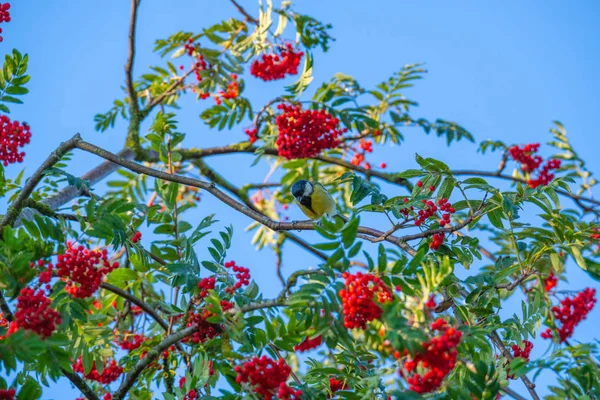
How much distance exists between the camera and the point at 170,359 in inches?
161

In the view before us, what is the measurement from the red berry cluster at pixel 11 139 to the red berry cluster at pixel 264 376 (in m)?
2.83

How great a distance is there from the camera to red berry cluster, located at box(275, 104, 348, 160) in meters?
5.28

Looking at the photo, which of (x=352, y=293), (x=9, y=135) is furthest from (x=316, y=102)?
(x=352, y=293)

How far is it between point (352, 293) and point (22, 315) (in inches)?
53.5

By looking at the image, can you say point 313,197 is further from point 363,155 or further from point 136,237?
point 136,237

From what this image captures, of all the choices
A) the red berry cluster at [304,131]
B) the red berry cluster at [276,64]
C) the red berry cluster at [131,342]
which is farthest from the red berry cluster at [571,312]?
the red berry cluster at [276,64]

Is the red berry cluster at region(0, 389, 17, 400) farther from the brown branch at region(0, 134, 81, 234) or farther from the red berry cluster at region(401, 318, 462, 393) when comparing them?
the red berry cluster at region(401, 318, 462, 393)

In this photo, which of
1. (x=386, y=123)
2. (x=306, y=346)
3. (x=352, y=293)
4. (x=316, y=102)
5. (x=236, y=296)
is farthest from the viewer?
(x=386, y=123)

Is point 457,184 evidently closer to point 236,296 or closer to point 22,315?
point 236,296

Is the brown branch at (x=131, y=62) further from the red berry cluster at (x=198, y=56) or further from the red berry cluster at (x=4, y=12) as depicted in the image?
the red berry cluster at (x=4, y=12)

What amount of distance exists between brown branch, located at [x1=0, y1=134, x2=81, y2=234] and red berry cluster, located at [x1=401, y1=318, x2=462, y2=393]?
7.67 ft

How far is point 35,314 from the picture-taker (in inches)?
101

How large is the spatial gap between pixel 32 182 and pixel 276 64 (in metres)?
3.53

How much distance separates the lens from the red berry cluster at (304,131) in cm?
528
